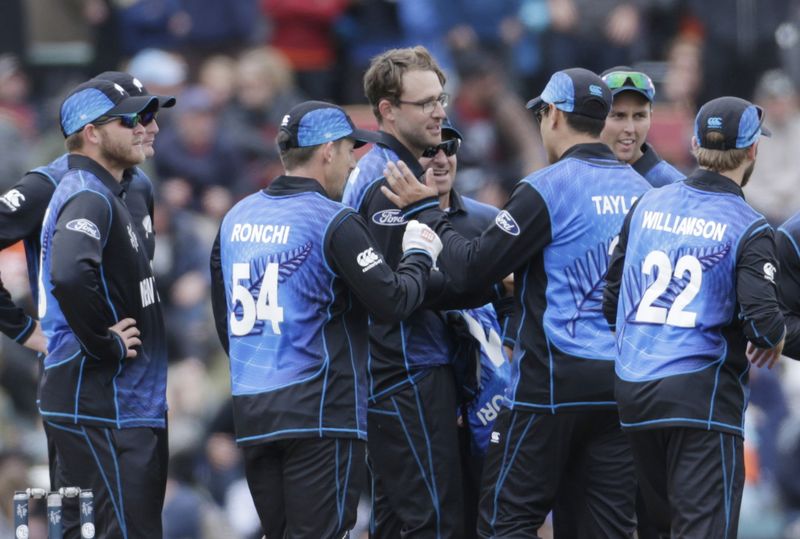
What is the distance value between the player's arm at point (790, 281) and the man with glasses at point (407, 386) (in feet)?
5.47

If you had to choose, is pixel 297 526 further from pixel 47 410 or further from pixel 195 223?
pixel 195 223

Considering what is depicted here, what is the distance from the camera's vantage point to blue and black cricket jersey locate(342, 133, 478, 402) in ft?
27.5

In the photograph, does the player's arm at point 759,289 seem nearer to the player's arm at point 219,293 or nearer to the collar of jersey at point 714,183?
the collar of jersey at point 714,183

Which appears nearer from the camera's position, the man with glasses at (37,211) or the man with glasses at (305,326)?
the man with glasses at (305,326)

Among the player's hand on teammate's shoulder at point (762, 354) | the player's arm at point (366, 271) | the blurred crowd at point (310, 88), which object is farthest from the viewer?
the blurred crowd at point (310, 88)

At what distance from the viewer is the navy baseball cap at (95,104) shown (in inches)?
323

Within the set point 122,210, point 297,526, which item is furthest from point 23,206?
point 297,526

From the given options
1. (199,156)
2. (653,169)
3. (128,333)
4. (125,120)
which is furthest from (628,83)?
(199,156)

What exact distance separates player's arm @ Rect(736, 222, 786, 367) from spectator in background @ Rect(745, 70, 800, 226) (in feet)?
27.4

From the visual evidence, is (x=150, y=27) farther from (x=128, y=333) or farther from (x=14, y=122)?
(x=128, y=333)

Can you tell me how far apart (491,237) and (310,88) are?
8447 mm

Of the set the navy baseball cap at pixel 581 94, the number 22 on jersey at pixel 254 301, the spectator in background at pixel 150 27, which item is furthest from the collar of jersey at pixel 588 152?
the spectator in background at pixel 150 27

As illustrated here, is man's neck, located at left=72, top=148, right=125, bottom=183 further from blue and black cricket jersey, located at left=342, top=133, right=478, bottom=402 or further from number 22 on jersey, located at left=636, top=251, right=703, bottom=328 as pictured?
number 22 on jersey, located at left=636, top=251, right=703, bottom=328

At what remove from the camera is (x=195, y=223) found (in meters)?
14.1
